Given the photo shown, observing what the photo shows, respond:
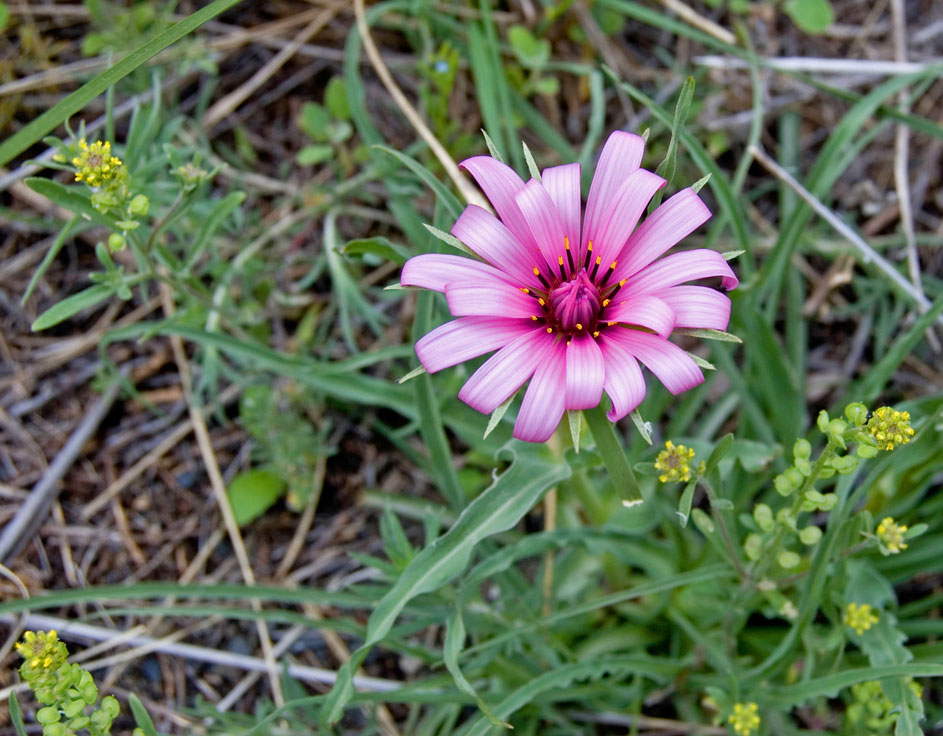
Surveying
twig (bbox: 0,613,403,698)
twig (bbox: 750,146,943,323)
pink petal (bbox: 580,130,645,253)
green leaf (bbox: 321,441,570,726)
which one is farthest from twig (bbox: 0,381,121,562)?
twig (bbox: 750,146,943,323)

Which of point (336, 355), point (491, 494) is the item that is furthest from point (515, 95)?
point (491, 494)

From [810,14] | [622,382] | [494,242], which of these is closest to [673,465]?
[622,382]

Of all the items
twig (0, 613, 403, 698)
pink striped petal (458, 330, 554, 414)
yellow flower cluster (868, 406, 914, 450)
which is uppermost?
pink striped petal (458, 330, 554, 414)

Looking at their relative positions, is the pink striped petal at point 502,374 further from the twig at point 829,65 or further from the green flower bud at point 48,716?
the twig at point 829,65

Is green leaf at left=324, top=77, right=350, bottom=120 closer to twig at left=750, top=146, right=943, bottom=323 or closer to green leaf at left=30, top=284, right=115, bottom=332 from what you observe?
green leaf at left=30, top=284, right=115, bottom=332

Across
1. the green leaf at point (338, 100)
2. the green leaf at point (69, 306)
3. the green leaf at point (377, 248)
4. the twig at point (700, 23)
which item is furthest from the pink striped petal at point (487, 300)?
the twig at point (700, 23)

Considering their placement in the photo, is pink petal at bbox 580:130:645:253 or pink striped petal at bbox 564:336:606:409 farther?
pink petal at bbox 580:130:645:253
